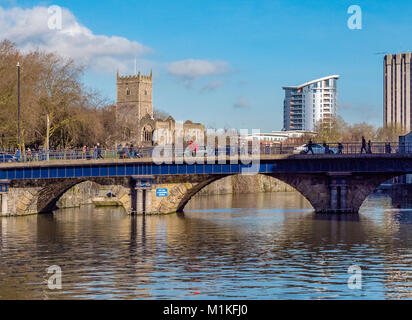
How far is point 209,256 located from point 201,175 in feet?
83.2

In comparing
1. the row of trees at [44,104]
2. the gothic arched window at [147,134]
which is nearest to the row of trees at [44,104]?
the row of trees at [44,104]

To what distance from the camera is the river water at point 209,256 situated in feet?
107

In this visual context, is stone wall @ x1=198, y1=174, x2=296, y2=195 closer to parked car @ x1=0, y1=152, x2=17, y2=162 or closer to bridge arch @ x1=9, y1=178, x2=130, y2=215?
bridge arch @ x1=9, y1=178, x2=130, y2=215

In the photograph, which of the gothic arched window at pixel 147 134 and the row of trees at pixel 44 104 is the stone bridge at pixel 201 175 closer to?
the row of trees at pixel 44 104

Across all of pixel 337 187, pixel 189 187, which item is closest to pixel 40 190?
pixel 189 187

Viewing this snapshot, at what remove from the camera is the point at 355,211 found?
220 feet

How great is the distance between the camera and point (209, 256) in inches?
1690

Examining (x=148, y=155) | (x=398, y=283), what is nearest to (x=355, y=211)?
(x=148, y=155)

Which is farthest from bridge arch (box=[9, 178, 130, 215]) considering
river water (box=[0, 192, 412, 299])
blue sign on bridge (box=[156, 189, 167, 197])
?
blue sign on bridge (box=[156, 189, 167, 197])

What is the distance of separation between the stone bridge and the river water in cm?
203

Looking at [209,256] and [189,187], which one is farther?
[189,187]

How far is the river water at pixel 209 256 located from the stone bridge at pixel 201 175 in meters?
2.03

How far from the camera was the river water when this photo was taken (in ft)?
107

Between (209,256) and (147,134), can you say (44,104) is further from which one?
(147,134)
